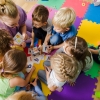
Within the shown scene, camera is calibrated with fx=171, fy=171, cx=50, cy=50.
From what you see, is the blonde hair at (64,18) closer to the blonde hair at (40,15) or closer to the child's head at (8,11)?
the blonde hair at (40,15)

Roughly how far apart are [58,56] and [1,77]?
0.48 m

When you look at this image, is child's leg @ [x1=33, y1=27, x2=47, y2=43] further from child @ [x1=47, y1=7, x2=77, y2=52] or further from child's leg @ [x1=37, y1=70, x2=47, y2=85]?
child's leg @ [x1=37, y1=70, x2=47, y2=85]

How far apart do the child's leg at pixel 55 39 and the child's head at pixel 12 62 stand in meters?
0.63

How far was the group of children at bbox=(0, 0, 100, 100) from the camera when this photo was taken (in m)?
1.27

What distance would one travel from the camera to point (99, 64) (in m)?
1.81

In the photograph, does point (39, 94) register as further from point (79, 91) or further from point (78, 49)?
point (78, 49)

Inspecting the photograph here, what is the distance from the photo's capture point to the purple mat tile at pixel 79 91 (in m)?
1.61

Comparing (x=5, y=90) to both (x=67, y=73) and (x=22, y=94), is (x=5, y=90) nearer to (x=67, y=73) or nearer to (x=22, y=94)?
(x=22, y=94)

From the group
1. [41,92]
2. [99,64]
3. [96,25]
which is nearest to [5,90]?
[41,92]

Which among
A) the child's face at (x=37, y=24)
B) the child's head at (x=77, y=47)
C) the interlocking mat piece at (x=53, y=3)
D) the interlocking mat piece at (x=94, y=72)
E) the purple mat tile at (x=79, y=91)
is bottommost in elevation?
the purple mat tile at (x=79, y=91)

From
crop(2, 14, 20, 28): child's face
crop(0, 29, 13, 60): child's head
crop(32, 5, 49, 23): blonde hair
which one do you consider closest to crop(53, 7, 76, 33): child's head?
crop(32, 5, 49, 23): blonde hair

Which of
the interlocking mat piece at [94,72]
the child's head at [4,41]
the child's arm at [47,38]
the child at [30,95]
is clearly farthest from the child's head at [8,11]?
the interlocking mat piece at [94,72]

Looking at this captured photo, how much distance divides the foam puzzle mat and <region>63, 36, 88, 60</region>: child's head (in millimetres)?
390

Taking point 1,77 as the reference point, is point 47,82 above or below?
below
